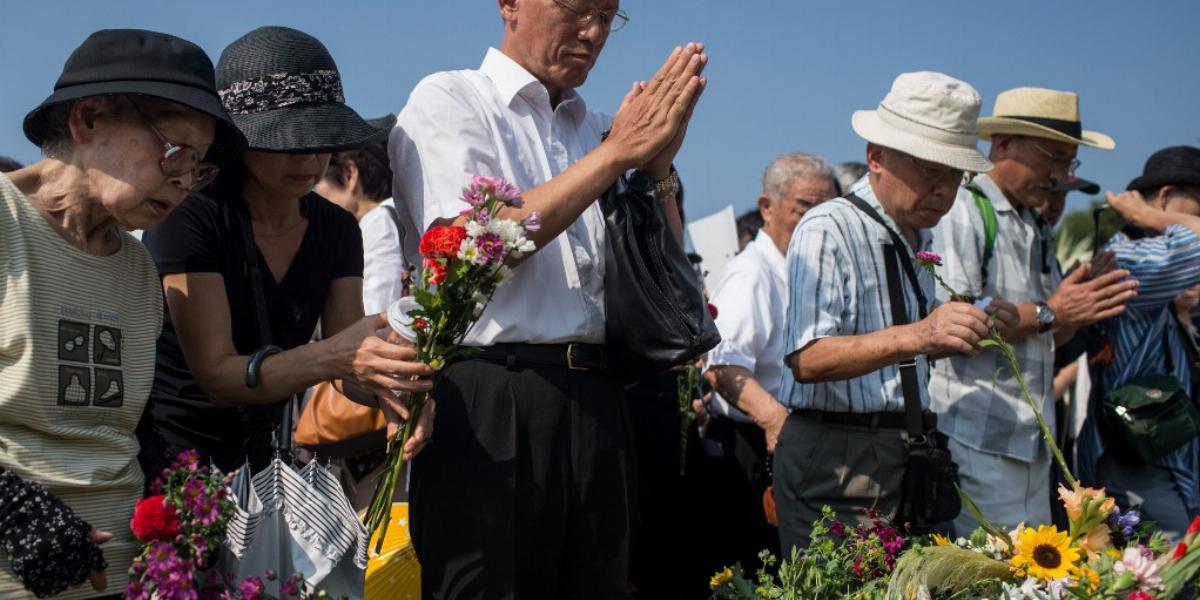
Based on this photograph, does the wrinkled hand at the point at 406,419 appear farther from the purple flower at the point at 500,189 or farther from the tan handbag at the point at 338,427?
the tan handbag at the point at 338,427

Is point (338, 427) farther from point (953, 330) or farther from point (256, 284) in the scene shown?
point (953, 330)

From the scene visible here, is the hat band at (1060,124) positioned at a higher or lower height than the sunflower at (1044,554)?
higher

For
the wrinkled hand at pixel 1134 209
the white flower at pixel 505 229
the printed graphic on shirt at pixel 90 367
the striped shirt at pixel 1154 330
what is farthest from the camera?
the wrinkled hand at pixel 1134 209

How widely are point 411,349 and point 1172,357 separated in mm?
4438

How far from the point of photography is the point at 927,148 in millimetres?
4297

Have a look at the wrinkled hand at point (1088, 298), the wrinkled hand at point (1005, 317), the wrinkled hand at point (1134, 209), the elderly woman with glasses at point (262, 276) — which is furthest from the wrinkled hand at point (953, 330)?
the wrinkled hand at point (1134, 209)

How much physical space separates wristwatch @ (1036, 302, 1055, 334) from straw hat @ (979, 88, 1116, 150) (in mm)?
840

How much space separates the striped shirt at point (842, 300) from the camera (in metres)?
4.12

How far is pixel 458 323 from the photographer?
281 centimetres

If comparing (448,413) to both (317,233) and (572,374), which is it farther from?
(317,233)

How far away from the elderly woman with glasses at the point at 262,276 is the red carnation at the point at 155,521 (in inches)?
15.6

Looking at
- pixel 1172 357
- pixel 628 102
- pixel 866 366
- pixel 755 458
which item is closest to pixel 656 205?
pixel 628 102

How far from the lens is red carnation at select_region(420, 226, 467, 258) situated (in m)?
2.71

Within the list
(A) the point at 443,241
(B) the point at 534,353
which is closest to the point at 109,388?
(A) the point at 443,241
